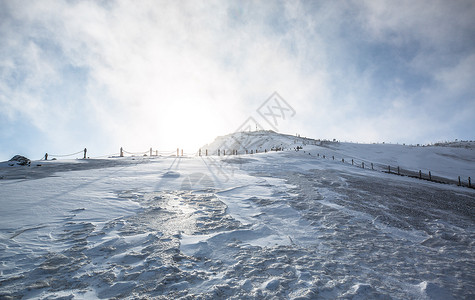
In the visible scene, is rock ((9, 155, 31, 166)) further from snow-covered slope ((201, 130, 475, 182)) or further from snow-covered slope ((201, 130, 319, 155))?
snow-covered slope ((201, 130, 319, 155))

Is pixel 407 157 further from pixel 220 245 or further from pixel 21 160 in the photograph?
pixel 21 160

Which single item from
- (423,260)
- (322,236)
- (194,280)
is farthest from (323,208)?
(194,280)

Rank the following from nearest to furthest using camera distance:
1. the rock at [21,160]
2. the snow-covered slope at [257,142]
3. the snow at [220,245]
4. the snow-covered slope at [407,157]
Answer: the snow at [220,245]
the rock at [21,160]
the snow-covered slope at [407,157]
the snow-covered slope at [257,142]

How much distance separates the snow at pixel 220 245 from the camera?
3.23 metres

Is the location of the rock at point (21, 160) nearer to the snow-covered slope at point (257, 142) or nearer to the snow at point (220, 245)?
the snow at point (220, 245)

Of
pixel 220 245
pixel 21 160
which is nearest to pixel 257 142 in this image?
pixel 21 160

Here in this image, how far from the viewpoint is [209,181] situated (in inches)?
426

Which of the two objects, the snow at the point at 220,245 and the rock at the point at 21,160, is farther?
the rock at the point at 21,160

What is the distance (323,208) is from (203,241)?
4.58m

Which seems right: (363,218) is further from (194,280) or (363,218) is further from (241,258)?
(194,280)

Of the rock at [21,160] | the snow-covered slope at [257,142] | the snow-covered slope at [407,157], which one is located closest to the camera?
the rock at [21,160]

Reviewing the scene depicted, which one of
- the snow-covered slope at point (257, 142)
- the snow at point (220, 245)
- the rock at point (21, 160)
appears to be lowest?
the snow at point (220, 245)

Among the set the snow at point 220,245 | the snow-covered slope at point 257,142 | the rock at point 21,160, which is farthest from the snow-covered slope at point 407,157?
the rock at point 21,160

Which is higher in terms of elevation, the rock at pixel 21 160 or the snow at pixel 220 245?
the rock at pixel 21 160
